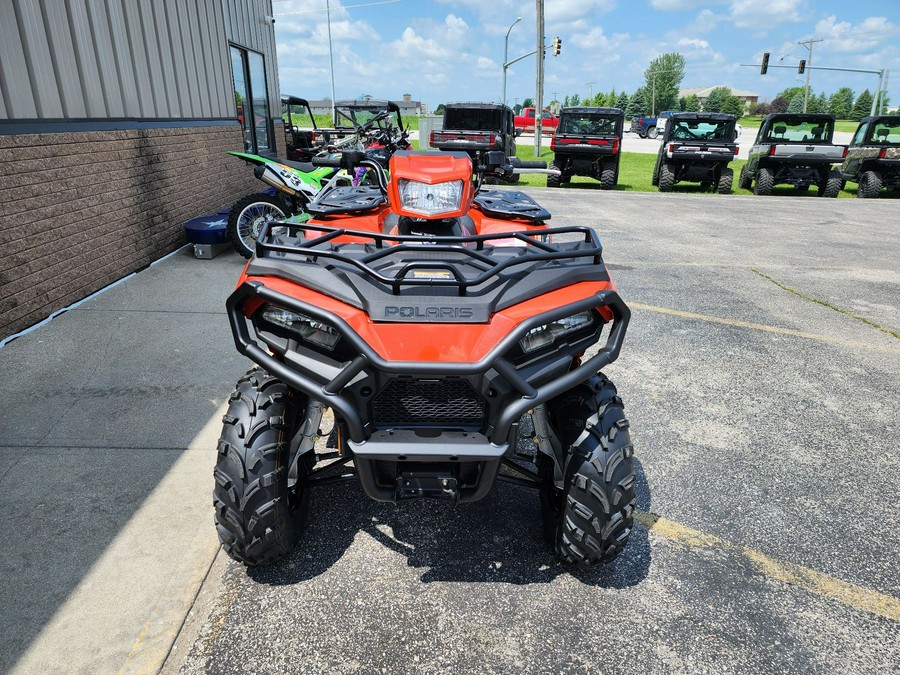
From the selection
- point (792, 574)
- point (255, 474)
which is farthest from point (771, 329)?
point (255, 474)

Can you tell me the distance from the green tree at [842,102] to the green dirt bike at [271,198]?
412ft

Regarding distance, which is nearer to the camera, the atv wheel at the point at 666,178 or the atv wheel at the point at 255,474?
the atv wheel at the point at 255,474

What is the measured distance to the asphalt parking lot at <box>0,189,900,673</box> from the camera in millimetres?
2203

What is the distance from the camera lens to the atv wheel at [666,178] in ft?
53.8

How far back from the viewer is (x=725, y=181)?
16266 mm

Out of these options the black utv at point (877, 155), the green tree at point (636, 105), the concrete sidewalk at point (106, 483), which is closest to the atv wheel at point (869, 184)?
the black utv at point (877, 155)

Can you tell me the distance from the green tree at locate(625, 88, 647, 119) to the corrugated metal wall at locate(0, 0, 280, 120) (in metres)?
97.3

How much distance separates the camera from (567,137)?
54.5 ft

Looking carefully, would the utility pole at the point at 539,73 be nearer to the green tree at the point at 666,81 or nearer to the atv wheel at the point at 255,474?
the atv wheel at the point at 255,474

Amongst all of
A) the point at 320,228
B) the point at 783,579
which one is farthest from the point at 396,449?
the point at 783,579

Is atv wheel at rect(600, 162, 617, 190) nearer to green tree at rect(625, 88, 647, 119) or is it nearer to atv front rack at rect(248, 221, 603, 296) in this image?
atv front rack at rect(248, 221, 603, 296)

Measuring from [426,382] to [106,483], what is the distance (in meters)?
1.87

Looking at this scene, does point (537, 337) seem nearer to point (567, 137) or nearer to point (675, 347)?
point (675, 347)

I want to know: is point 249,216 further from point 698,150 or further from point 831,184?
point 831,184
